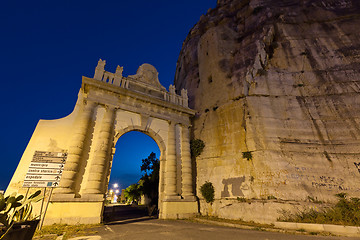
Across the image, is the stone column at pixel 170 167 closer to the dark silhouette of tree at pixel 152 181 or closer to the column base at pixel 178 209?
the column base at pixel 178 209

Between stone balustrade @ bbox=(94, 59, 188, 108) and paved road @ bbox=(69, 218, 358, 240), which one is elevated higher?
stone balustrade @ bbox=(94, 59, 188, 108)

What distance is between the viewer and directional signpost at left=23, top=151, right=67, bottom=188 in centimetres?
621

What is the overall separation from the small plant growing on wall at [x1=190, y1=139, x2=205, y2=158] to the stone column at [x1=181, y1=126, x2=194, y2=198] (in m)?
0.75

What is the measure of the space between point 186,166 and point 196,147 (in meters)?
2.17

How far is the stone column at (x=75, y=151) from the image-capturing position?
9.03 metres

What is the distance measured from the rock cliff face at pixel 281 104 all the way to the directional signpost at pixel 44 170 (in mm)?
10517

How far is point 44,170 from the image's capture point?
6.50m

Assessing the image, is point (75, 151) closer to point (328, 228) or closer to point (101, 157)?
point (101, 157)

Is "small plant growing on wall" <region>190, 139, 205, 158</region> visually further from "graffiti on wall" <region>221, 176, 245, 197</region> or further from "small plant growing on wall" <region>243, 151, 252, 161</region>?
"small plant growing on wall" <region>243, 151, 252, 161</region>

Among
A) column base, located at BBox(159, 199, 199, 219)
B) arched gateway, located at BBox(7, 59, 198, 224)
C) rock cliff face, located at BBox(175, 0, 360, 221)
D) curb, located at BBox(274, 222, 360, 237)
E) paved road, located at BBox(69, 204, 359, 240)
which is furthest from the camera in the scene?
Answer: column base, located at BBox(159, 199, 199, 219)

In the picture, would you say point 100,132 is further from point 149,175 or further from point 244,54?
point 244,54

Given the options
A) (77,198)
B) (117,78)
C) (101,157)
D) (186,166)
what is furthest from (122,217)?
(117,78)

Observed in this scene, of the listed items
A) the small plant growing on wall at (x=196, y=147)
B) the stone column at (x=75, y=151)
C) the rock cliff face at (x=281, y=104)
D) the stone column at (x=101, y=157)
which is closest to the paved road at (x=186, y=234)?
the stone column at (x=101, y=157)

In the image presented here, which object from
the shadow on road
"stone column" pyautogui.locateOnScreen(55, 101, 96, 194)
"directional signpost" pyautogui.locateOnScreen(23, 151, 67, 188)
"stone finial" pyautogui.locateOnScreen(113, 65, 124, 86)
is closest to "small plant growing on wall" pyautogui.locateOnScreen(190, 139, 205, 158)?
the shadow on road
